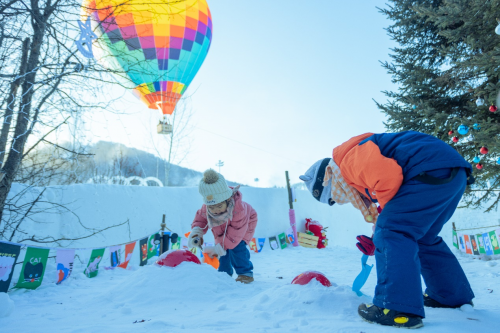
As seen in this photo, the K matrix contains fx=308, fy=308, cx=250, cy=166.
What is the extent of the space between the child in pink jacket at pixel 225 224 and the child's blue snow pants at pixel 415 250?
1.77 m

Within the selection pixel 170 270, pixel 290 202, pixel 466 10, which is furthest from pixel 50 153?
pixel 290 202

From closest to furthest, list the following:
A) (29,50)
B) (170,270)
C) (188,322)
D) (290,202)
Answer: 1. (188,322)
2. (170,270)
3. (29,50)
4. (290,202)

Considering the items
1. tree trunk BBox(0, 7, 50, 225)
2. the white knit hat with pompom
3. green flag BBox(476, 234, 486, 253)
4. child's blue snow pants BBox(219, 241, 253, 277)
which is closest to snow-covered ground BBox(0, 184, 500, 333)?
child's blue snow pants BBox(219, 241, 253, 277)

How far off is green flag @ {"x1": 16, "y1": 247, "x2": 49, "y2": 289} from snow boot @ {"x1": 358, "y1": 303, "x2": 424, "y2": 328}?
2944 mm

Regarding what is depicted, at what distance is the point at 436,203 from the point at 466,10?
3.98 m

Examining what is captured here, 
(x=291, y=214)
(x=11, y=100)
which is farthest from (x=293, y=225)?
(x=11, y=100)

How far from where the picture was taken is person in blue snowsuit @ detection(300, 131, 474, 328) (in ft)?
4.64

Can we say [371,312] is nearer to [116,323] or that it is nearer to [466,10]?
[116,323]

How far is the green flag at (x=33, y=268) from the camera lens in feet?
9.23

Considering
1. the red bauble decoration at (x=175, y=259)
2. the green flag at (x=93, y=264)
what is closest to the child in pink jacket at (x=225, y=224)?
the red bauble decoration at (x=175, y=259)

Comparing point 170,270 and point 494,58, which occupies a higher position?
point 494,58

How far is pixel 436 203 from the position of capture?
1559 millimetres

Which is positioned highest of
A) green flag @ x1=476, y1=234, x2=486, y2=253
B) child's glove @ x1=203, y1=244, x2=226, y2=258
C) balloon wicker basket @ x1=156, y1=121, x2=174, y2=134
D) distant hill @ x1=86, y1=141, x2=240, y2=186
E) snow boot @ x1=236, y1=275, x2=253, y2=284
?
distant hill @ x1=86, y1=141, x2=240, y2=186

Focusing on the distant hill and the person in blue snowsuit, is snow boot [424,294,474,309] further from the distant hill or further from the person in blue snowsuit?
the distant hill
